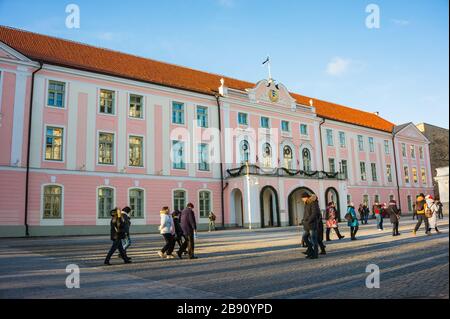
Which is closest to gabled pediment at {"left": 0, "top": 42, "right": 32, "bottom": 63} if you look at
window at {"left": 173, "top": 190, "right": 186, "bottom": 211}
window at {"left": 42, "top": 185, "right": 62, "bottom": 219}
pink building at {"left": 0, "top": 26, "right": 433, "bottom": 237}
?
pink building at {"left": 0, "top": 26, "right": 433, "bottom": 237}

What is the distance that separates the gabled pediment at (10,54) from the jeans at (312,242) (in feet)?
65.9

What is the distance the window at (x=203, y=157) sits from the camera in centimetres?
2995

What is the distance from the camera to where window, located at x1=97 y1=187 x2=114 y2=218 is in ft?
82.1

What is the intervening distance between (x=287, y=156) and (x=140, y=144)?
14057mm

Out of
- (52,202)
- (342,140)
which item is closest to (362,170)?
(342,140)

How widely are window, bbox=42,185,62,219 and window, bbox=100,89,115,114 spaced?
593 cm

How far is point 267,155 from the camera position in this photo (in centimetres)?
3397

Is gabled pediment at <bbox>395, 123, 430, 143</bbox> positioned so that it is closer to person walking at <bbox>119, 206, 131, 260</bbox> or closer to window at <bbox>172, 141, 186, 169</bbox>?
window at <bbox>172, 141, 186, 169</bbox>

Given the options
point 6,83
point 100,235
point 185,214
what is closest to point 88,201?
point 100,235

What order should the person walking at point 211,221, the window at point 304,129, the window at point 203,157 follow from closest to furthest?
the person walking at point 211,221
the window at point 203,157
the window at point 304,129

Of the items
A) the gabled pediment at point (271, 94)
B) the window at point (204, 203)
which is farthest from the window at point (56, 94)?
the gabled pediment at point (271, 94)

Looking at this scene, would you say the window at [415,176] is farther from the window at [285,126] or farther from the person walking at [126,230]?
the person walking at [126,230]

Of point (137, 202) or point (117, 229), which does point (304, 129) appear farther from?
point (117, 229)
